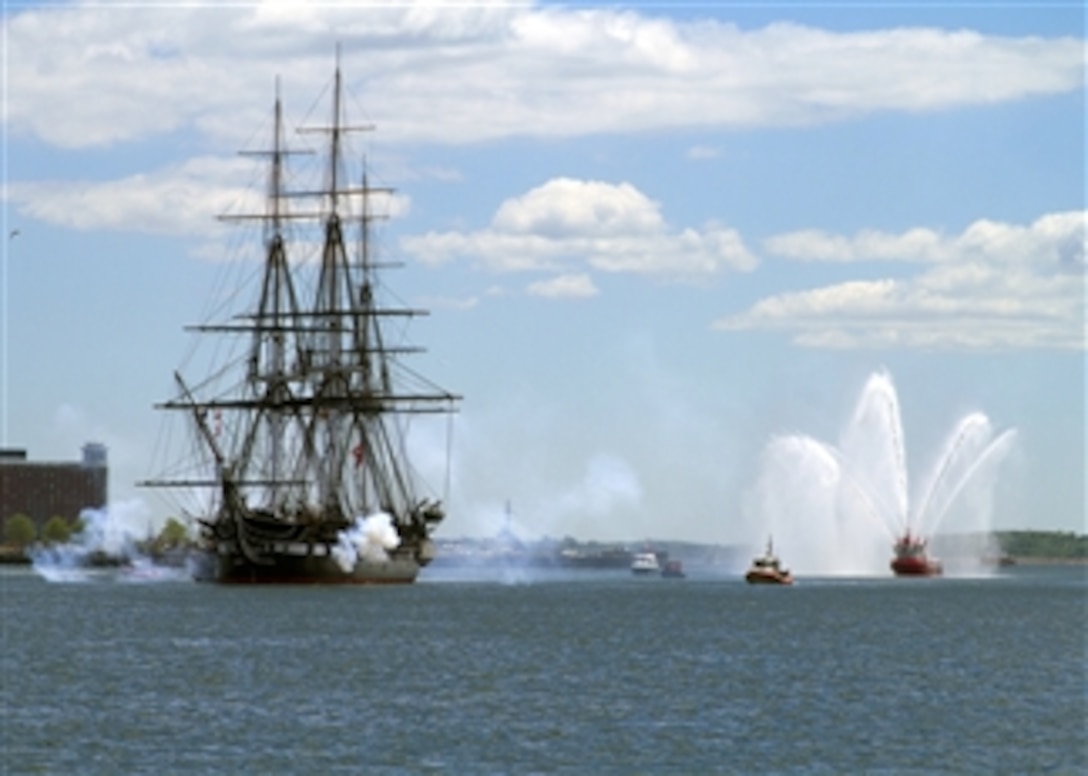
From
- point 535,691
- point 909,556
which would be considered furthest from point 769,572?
point 535,691

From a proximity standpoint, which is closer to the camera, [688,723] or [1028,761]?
[1028,761]

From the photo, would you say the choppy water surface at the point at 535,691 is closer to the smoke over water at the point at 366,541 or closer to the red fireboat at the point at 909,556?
the smoke over water at the point at 366,541

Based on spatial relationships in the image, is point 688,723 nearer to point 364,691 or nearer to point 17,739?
point 364,691

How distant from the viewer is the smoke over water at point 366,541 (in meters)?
167

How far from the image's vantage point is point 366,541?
552 feet

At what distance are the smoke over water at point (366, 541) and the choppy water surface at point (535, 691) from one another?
33275 mm

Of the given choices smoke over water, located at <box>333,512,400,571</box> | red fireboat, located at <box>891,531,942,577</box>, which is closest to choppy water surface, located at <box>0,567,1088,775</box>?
smoke over water, located at <box>333,512,400,571</box>

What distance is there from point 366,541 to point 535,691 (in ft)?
304

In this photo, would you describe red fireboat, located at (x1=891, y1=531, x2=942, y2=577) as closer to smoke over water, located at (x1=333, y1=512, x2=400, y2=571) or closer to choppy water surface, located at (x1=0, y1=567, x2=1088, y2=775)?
→ smoke over water, located at (x1=333, y1=512, x2=400, y2=571)

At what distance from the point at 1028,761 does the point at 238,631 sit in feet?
174

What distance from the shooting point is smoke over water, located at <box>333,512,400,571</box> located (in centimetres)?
16662

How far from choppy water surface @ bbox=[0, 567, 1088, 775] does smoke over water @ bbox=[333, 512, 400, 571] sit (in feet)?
109

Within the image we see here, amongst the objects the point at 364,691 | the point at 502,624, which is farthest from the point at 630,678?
the point at 502,624

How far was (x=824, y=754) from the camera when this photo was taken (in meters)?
60.5
